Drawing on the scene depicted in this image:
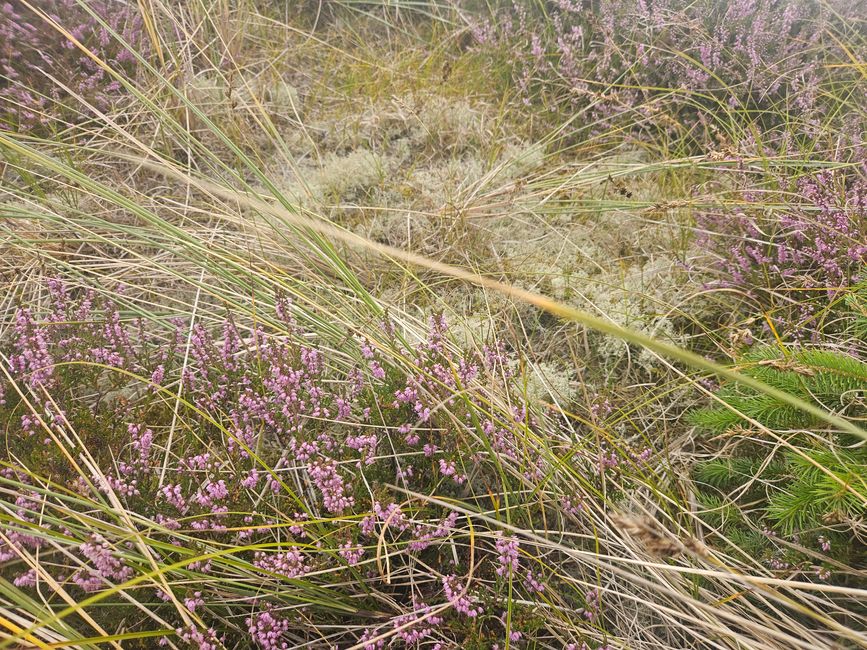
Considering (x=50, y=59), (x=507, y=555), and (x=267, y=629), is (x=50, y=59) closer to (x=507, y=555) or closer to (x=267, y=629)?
(x=267, y=629)

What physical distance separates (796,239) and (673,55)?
1.39m

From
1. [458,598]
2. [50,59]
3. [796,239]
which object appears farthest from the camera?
[50,59]

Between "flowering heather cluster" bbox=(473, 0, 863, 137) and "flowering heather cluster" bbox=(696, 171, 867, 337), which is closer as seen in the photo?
"flowering heather cluster" bbox=(696, 171, 867, 337)

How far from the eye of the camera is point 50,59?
3018 mm

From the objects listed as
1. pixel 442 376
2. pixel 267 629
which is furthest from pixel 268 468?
pixel 442 376

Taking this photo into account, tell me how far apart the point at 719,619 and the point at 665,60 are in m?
2.61

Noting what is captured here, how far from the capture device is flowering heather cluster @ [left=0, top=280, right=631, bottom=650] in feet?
5.13

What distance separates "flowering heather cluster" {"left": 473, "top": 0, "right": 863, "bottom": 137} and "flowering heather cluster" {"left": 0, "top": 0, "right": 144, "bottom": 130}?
1.99 metres

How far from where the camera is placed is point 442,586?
1711 millimetres

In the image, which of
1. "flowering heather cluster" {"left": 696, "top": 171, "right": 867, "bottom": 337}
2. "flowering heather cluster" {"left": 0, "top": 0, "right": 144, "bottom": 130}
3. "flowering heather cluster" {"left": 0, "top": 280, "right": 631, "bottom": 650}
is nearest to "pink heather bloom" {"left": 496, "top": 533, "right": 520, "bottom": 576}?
"flowering heather cluster" {"left": 0, "top": 280, "right": 631, "bottom": 650}

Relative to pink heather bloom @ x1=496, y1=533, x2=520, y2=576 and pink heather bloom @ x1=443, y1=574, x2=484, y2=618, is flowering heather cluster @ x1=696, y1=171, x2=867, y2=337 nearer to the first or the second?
pink heather bloom @ x1=496, y1=533, x2=520, y2=576

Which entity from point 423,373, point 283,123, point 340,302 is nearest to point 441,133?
point 283,123

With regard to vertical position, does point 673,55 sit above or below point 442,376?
above

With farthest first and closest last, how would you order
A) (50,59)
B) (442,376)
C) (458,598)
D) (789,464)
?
(50,59) → (442,376) → (789,464) → (458,598)
